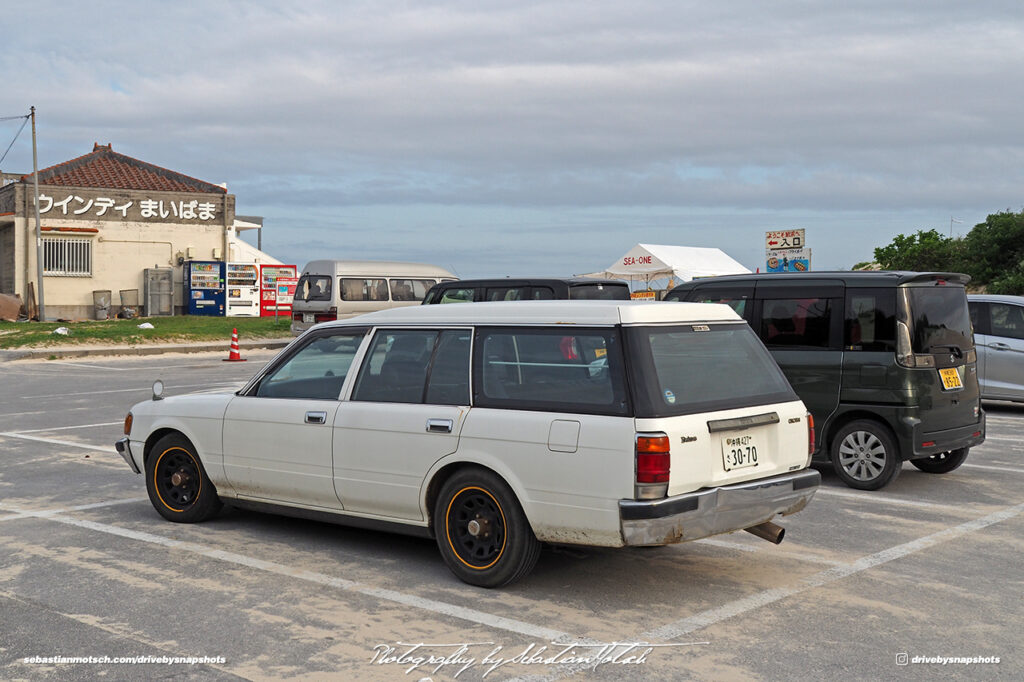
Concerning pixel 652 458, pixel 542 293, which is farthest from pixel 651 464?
pixel 542 293

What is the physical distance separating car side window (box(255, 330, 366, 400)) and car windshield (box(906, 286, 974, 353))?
4.89m

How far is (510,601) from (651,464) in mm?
1128

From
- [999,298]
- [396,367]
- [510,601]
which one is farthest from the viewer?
[999,298]

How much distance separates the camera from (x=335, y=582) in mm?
5922

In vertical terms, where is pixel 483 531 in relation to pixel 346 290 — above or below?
below

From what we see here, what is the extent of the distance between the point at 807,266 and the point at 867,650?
1809cm

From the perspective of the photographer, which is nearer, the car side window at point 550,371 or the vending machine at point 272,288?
the car side window at point 550,371

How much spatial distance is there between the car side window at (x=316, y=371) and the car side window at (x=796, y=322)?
14.7 feet

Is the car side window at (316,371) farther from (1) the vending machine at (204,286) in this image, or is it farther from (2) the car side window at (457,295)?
(1) the vending machine at (204,286)

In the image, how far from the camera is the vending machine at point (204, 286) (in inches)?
1602

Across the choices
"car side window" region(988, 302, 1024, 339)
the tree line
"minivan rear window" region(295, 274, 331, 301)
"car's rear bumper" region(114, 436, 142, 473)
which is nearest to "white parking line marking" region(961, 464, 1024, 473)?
"car side window" region(988, 302, 1024, 339)

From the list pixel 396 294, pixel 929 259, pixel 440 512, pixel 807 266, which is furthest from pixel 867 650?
pixel 929 259

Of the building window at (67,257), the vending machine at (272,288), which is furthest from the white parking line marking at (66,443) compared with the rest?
the vending machine at (272,288)

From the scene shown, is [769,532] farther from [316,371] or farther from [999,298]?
[999,298]
